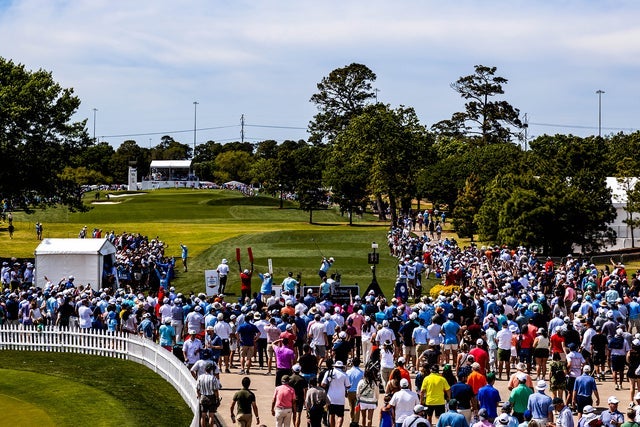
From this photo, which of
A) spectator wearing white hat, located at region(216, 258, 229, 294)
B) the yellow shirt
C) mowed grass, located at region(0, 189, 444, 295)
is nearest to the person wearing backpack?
the yellow shirt

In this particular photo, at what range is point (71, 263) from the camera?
36.3 metres

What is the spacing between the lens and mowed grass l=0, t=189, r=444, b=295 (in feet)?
153

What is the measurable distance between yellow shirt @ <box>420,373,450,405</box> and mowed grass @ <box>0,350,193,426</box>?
5409 mm

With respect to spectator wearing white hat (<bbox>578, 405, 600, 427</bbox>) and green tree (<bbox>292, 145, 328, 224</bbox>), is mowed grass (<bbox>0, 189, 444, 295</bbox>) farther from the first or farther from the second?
spectator wearing white hat (<bbox>578, 405, 600, 427</bbox>)

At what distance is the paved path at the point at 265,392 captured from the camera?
19542mm

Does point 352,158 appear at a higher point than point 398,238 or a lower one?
higher

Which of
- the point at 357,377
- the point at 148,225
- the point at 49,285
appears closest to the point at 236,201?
the point at 148,225

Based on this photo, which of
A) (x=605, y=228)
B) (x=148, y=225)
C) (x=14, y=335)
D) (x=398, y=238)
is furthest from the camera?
(x=148, y=225)

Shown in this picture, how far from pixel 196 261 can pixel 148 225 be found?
28.4m

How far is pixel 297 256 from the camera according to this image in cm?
5203

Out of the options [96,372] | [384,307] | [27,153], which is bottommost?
[96,372]

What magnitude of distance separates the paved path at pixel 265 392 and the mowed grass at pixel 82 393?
3.28ft

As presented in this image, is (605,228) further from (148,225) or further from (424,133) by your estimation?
(148,225)

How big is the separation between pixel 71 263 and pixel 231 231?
126 feet
